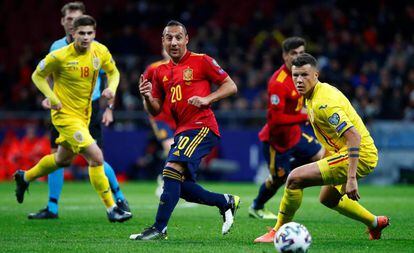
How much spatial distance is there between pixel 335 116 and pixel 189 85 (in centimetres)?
154

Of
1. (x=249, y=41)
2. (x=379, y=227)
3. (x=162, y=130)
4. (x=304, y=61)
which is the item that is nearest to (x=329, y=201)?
(x=379, y=227)

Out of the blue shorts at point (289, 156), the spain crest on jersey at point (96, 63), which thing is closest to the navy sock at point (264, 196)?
the blue shorts at point (289, 156)

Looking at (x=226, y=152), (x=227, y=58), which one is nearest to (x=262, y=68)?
(x=227, y=58)

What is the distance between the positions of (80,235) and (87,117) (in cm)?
206

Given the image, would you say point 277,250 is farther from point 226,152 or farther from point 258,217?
point 226,152

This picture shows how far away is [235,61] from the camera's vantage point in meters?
23.9

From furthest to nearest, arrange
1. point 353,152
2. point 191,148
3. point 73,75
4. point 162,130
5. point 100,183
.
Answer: point 162,130 → point 73,75 → point 100,183 → point 191,148 → point 353,152

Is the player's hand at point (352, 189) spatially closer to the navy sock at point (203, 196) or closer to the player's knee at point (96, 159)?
the navy sock at point (203, 196)

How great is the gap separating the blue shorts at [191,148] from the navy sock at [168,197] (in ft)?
0.43

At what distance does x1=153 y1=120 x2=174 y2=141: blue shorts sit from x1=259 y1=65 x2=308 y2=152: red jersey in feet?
11.3

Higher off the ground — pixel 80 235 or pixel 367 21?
pixel 367 21

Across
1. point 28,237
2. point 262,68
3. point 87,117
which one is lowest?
point 28,237

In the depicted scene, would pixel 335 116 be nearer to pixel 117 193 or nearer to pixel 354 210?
pixel 354 210

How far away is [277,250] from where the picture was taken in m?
7.20
